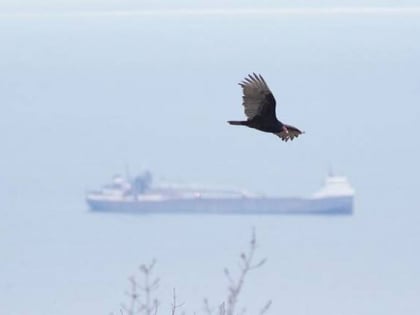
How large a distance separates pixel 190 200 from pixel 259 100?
43.6 meters

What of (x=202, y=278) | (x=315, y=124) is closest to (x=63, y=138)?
(x=315, y=124)

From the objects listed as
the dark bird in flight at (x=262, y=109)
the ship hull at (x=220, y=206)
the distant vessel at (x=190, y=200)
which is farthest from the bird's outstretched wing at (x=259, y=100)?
the distant vessel at (x=190, y=200)

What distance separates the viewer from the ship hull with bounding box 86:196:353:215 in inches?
1984

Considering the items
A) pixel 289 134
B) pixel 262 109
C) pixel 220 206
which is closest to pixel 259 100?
pixel 262 109

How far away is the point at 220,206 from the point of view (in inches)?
2041

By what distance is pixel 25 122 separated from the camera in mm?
71875

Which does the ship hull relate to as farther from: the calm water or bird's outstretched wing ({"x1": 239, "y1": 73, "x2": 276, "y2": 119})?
bird's outstretched wing ({"x1": 239, "y1": 73, "x2": 276, "y2": 119})

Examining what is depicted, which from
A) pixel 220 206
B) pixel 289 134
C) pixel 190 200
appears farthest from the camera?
pixel 220 206

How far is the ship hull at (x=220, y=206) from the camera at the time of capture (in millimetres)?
50406

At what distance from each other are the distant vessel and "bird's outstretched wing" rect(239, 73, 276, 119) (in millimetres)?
41606

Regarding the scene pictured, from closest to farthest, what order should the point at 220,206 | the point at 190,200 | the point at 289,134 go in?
the point at 289,134 < the point at 190,200 < the point at 220,206

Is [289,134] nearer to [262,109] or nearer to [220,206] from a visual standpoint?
[262,109]

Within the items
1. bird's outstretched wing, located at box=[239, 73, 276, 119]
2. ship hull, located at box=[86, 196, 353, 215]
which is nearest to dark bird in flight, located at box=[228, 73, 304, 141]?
bird's outstretched wing, located at box=[239, 73, 276, 119]

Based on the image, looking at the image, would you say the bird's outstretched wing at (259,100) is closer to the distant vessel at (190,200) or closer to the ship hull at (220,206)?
the ship hull at (220,206)
